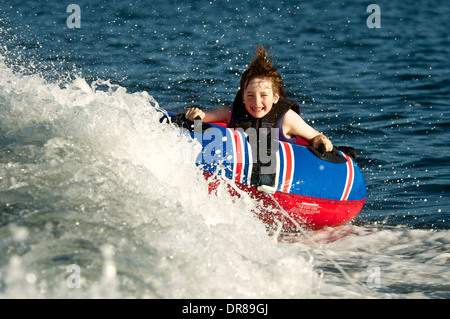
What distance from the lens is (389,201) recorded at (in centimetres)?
520

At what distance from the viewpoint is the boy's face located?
14.3 ft

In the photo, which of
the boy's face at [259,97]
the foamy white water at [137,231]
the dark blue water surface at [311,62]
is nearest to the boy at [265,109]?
the boy's face at [259,97]

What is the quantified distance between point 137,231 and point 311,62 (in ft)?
24.5

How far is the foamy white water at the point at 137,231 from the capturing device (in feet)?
8.33

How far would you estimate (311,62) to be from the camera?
9758mm

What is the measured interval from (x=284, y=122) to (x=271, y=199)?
734 mm

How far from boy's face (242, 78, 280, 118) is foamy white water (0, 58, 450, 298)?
717 mm

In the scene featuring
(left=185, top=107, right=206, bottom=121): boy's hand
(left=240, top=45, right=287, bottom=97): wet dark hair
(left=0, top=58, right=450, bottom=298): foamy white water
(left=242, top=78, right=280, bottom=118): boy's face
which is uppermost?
(left=240, top=45, right=287, bottom=97): wet dark hair

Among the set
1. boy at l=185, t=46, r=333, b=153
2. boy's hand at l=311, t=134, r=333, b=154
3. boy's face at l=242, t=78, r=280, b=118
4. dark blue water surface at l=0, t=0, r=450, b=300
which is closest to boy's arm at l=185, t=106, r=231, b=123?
boy at l=185, t=46, r=333, b=153

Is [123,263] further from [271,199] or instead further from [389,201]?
[389,201]

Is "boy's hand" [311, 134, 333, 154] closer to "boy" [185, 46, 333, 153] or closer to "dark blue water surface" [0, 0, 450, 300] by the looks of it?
"boy" [185, 46, 333, 153]

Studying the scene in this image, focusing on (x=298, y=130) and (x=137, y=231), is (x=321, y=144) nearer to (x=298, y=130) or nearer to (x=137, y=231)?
(x=298, y=130)

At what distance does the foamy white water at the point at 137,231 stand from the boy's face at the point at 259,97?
0.72 metres
